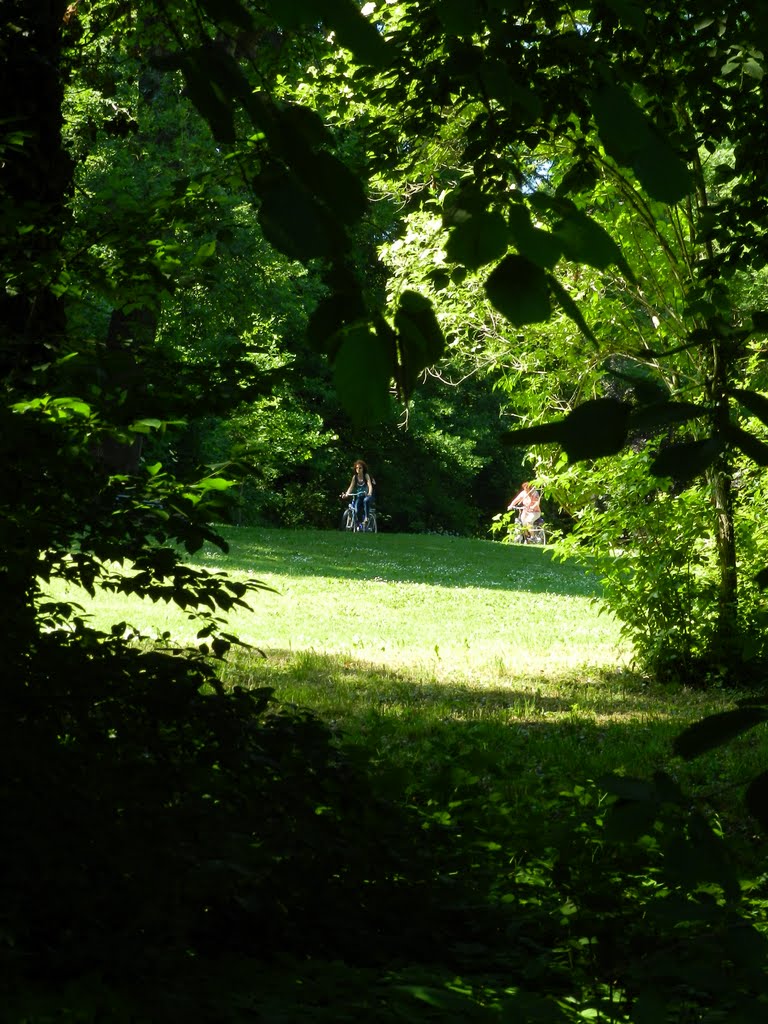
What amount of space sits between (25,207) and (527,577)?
54.7ft

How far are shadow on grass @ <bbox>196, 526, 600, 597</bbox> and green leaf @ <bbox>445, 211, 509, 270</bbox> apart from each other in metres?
14.2

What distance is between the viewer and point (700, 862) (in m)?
1.15

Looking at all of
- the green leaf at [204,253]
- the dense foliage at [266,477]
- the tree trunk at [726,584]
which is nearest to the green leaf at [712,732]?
the dense foliage at [266,477]

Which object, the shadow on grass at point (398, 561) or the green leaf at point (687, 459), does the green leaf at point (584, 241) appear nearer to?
the green leaf at point (687, 459)

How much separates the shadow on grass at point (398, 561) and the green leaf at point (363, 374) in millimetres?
14197

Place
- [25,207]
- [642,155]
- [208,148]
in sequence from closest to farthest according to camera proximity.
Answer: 1. [642,155]
2. [25,207]
3. [208,148]

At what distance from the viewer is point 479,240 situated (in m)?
1.13

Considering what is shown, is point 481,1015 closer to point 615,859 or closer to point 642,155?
point 642,155

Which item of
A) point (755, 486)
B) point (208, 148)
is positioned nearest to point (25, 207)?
point (755, 486)

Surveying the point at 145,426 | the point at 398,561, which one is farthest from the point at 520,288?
the point at 398,561

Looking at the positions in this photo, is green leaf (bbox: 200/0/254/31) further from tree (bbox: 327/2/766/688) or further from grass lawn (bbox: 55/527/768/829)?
grass lawn (bbox: 55/527/768/829)

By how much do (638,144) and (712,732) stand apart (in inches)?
22.3

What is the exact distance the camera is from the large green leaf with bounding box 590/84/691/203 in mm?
1052

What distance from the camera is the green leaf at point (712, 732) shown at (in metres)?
1.07
